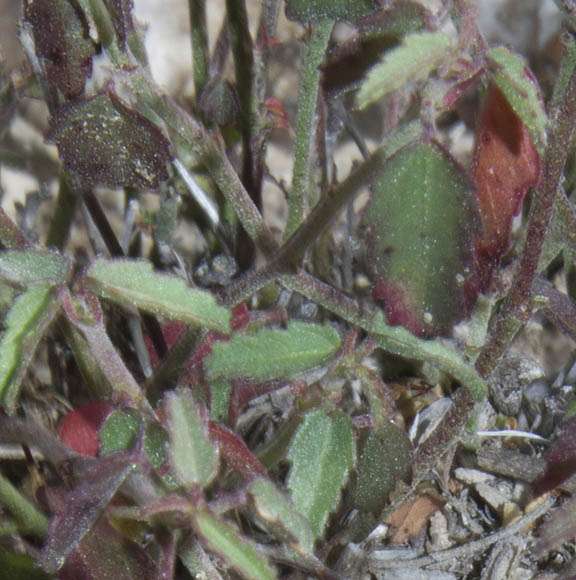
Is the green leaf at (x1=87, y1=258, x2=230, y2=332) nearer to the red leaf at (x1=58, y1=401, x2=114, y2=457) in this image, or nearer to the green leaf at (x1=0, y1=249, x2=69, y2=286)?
the green leaf at (x1=0, y1=249, x2=69, y2=286)

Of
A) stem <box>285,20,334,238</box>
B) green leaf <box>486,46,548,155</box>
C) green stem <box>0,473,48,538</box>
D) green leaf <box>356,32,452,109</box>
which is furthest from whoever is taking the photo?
green stem <box>0,473,48,538</box>

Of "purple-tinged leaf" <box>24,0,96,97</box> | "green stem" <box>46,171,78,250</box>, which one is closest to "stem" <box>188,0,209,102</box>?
"green stem" <box>46,171,78,250</box>

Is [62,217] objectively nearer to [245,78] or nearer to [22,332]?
[245,78]

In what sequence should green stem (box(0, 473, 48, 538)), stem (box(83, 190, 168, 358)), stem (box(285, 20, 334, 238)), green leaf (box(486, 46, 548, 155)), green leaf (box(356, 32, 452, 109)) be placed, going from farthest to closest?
stem (box(83, 190, 168, 358)) → green stem (box(0, 473, 48, 538)) → stem (box(285, 20, 334, 238)) → green leaf (box(486, 46, 548, 155)) → green leaf (box(356, 32, 452, 109))

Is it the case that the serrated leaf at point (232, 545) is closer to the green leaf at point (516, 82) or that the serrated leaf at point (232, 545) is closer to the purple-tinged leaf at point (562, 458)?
the purple-tinged leaf at point (562, 458)

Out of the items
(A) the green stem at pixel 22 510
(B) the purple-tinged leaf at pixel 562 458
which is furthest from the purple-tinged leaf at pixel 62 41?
(B) the purple-tinged leaf at pixel 562 458

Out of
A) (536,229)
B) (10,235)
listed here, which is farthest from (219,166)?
(536,229)

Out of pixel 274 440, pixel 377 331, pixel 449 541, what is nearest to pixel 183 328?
pixel 274 440
